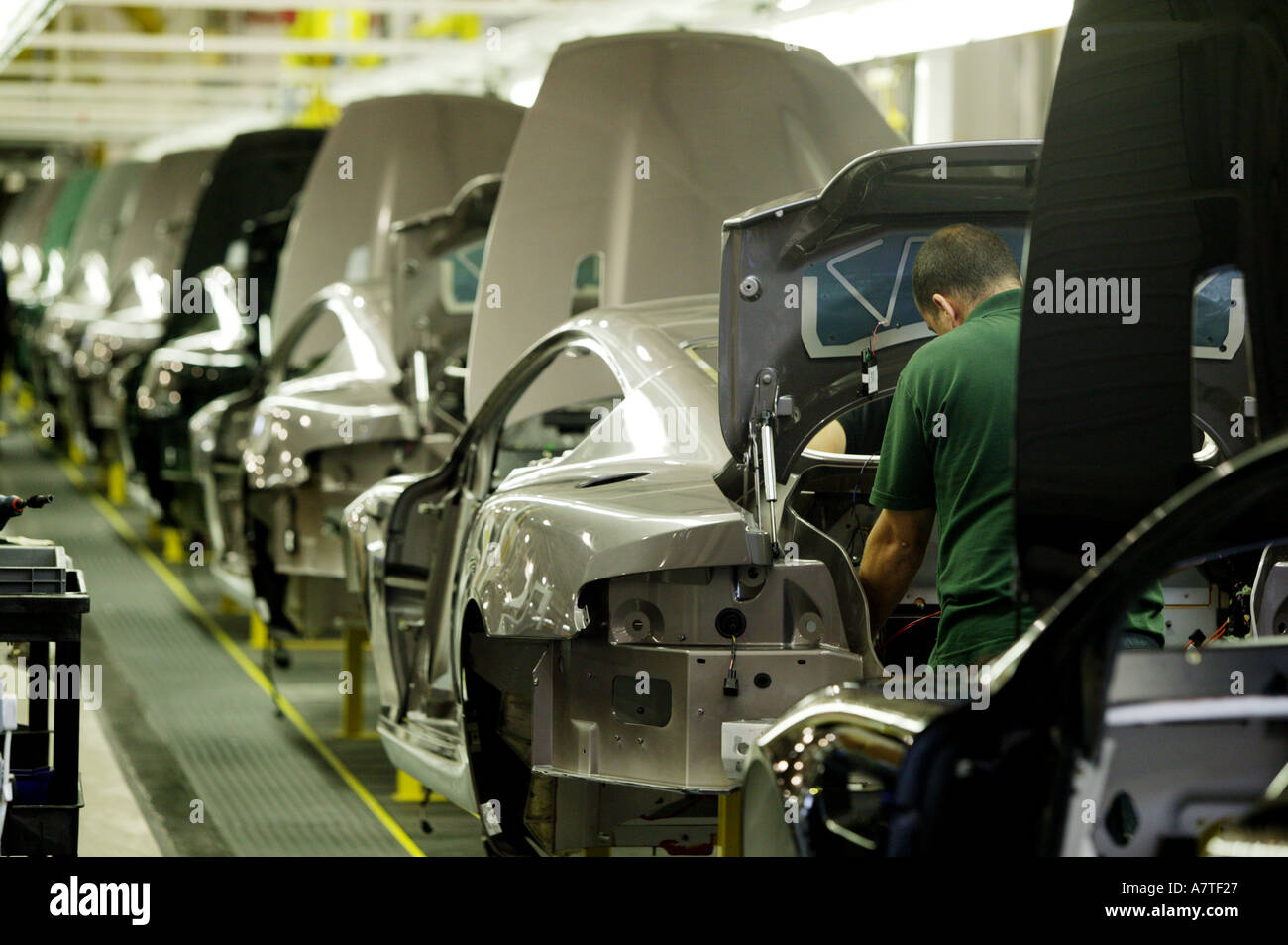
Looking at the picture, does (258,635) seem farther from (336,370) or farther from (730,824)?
(730,824)

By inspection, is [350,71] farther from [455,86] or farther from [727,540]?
[727,540]

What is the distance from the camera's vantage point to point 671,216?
21.0 feet

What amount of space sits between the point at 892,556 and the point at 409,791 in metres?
2.78

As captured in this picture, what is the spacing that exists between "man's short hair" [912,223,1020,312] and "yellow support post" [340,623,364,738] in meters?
3.78

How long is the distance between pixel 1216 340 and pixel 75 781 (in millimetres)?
2782

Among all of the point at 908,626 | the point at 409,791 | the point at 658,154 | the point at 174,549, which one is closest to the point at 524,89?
the point at 174,549

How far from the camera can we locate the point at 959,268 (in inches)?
165

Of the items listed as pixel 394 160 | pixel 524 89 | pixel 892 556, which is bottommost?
pixel 892 556

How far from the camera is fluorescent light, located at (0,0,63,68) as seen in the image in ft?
24.3

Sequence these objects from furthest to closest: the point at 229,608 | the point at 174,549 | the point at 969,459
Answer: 1. the point at 174,549
2. the point at 229,608
3. the point at 969,459

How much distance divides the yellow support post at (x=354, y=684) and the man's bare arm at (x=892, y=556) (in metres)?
3.50

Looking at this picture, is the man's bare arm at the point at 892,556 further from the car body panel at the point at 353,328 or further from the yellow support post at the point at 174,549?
the yellow support post at the point at 174,549

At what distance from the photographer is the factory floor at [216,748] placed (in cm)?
596

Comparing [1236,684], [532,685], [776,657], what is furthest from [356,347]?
[1236,684]
